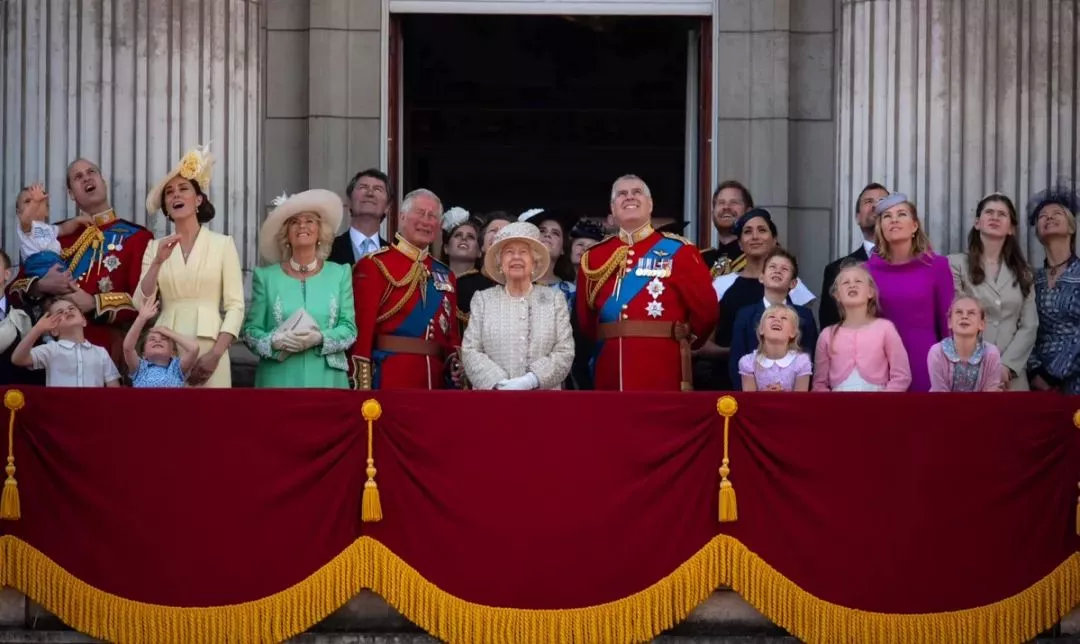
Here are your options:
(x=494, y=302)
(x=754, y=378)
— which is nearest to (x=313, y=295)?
(x=494, y=302)

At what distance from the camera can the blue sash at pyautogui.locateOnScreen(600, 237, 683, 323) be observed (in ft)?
34.9

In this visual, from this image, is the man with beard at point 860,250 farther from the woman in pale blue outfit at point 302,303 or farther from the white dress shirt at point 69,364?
the white dress shirt at point 69,364

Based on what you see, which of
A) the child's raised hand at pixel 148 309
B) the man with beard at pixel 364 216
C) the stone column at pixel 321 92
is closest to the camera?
the child's raised hand at pixel 148 309

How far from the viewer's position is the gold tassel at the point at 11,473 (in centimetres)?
918

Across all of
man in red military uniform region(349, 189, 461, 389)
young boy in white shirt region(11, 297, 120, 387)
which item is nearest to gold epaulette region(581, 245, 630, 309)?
man in red military uniform region(349, 189, 461, 389)

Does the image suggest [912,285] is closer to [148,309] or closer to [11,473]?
[148,309]

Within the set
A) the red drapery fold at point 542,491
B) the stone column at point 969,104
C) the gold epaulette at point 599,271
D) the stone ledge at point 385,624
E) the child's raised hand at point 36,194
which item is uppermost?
the stone column at point 969,104

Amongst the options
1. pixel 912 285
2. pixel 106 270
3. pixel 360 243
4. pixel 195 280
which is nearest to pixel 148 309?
pixel 195 280

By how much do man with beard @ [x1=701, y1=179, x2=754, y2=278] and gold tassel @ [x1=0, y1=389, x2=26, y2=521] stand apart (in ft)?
13.0

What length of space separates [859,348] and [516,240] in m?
1.80

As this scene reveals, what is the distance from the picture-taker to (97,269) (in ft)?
35.6

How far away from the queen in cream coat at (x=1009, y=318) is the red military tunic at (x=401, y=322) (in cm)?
270

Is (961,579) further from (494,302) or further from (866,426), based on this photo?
→ (494,302)

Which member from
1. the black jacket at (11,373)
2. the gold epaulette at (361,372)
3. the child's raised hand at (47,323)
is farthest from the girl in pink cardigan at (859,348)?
the black jacket at (11,373)
